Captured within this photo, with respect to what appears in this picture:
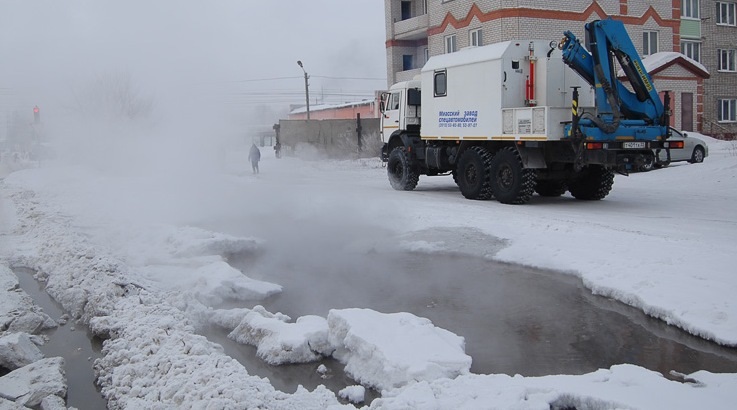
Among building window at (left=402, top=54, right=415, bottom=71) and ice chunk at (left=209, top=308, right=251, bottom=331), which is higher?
building window at (left=402, top=54, right=415, bottom=71)

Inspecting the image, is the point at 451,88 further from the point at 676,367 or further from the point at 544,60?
the point at 676,367

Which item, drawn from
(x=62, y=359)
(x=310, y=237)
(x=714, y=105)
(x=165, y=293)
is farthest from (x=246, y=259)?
(x=714, y=105)

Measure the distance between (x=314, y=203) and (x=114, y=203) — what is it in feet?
17.5

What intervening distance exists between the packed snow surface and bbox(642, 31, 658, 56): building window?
1663 cm

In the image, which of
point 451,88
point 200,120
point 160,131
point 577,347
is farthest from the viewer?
point 160,131

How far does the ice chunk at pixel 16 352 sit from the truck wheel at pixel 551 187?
13.5 meters

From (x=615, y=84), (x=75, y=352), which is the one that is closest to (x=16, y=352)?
(x=75, y=352)

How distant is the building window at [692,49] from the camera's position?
38438mm

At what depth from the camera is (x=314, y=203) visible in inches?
651

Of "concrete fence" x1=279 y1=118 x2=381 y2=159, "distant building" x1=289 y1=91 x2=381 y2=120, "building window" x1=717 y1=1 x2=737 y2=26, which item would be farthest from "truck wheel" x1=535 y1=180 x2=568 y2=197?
"building window" x1=717 y1=1 x2=737 y2=26

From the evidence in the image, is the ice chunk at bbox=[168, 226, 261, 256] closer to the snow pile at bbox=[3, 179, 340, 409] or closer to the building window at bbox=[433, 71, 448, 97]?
the snow pile at bbox=[3, 179, 340, 409]

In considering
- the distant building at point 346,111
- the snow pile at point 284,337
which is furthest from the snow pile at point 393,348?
the distant building at point 346,111

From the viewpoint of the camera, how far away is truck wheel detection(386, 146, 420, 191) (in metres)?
20.0

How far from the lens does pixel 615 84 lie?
48.7ft
